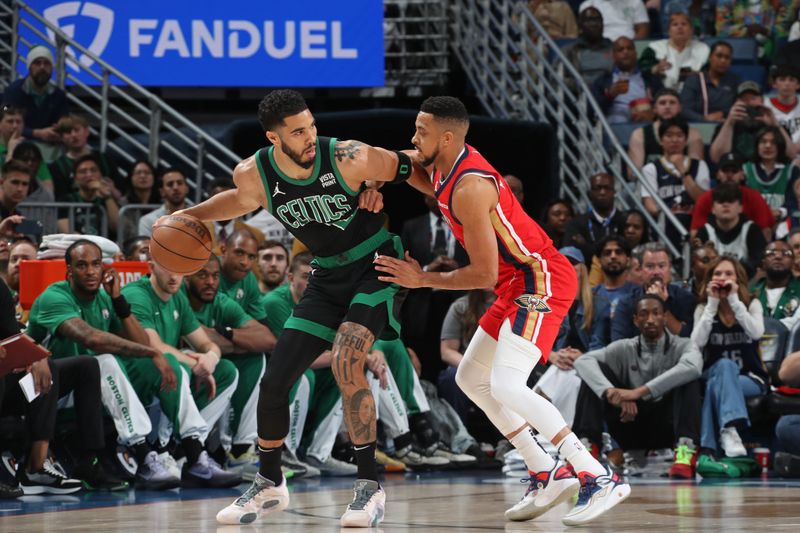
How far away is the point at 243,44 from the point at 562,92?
3.24m

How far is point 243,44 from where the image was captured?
12734mm

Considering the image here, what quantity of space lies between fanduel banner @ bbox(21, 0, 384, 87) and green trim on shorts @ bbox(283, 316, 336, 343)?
708 centimetres

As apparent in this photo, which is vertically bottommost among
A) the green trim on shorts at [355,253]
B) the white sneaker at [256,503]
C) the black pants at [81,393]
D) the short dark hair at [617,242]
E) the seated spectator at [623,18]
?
the white sneaker at [256,503]

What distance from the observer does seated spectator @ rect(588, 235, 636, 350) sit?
955cm

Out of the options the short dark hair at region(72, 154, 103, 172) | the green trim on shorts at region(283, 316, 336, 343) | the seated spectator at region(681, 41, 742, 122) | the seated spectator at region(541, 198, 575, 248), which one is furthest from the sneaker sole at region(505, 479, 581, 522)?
the seated spectator at region(681, 41, 742, 122)

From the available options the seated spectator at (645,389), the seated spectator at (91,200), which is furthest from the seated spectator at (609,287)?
the seated spectator at (91,200)

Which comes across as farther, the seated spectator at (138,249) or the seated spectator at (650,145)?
the seated spectator at (650,145)

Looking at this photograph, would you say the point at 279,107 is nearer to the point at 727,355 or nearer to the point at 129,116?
the point at 727,355

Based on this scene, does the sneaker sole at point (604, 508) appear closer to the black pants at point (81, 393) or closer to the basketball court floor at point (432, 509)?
the basketball court floor at point (432, 509)

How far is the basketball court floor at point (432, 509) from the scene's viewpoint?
572cm

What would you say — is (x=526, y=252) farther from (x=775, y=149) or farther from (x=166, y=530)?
(x=775, y=149)

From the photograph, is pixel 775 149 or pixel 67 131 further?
pixel 775 149

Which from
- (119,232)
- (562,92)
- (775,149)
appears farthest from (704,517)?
(562,92)

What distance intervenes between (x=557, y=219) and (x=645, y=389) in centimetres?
239
